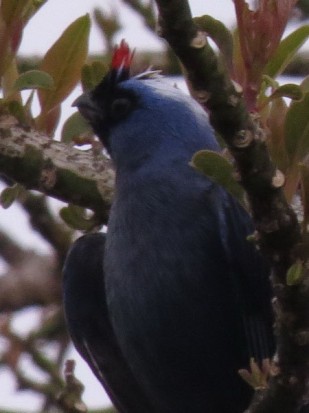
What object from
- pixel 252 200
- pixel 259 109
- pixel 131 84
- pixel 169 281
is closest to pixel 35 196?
pixel 131 84

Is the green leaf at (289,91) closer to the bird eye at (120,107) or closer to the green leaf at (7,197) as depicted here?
the green leaf at (7,197)

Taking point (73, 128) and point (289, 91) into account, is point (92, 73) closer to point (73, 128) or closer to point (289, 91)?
point (73, 128)

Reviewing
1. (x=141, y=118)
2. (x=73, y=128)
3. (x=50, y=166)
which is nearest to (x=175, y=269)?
(x=50, y=166)

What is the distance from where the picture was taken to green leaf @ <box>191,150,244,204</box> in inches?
106

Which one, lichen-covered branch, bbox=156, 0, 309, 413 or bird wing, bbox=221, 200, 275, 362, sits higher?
lichen-covered branch, bbox=156, 0, 309, 413

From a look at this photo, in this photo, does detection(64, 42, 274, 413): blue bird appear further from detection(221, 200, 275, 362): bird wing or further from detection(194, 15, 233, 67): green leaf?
detection(194, 15, 233, 67): green leaf

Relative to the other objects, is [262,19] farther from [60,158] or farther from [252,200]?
[60,158]

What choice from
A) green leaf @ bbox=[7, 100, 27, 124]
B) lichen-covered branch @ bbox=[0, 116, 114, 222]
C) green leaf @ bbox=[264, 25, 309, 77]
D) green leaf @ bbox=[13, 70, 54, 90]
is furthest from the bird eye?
green leaf @ bbox=[264, 25, 309, 77]

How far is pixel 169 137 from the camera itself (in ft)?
14.8

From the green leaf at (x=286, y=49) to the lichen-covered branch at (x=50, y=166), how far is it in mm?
1036

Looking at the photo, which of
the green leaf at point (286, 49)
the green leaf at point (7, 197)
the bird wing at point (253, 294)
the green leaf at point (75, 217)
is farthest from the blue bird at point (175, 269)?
the green leaf at point (286, 49)

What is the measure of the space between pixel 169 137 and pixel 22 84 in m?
1.37

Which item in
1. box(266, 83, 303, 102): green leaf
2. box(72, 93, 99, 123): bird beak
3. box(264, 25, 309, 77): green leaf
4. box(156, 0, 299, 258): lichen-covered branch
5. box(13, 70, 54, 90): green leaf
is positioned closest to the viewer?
box(156, 0, 299, 258): lichen-covered branch

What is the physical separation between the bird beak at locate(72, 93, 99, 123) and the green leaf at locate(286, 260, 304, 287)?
1.99 meters
